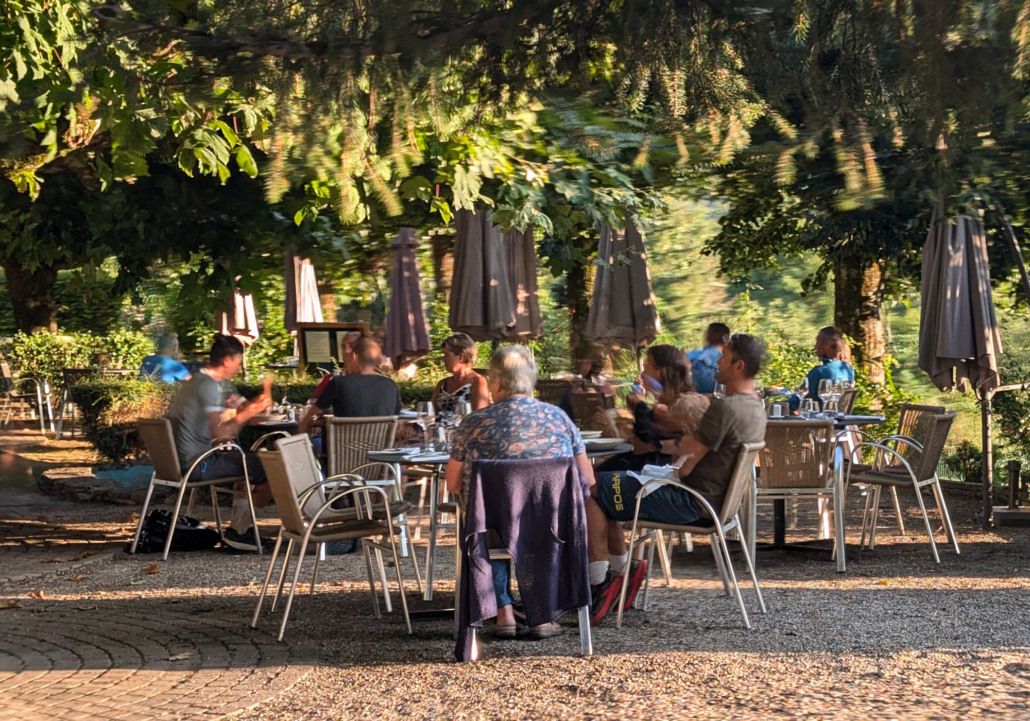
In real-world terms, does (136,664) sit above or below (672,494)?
below

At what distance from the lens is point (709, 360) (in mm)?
9633

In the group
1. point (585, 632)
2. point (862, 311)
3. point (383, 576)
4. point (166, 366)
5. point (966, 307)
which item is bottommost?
point (585, 632)

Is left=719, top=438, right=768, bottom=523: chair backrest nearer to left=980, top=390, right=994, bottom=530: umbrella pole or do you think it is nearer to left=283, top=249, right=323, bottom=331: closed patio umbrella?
left=980, top=390, right=994, bottom=530: umbrella pole

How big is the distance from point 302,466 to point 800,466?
3.06 meters

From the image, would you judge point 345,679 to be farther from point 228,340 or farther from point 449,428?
point 228,340

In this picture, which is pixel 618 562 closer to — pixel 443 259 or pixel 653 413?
pixel 653 413

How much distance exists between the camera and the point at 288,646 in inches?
225

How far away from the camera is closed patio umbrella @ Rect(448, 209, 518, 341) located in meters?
11.0

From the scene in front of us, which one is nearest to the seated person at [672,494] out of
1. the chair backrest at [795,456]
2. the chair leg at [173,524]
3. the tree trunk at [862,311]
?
the chair backrest at [795,456]

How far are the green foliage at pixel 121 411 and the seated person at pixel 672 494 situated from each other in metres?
7.90

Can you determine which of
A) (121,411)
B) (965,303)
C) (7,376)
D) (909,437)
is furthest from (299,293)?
(909,437)

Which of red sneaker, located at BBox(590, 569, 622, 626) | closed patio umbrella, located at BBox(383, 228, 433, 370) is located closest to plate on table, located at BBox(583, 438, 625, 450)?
red sneaker, located at BBox(590, 569, 622, 626)

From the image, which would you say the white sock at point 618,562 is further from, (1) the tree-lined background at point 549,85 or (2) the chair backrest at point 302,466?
(1) the tree-lined background at point 549,85

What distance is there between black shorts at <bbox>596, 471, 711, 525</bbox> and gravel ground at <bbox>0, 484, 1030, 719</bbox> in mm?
532
